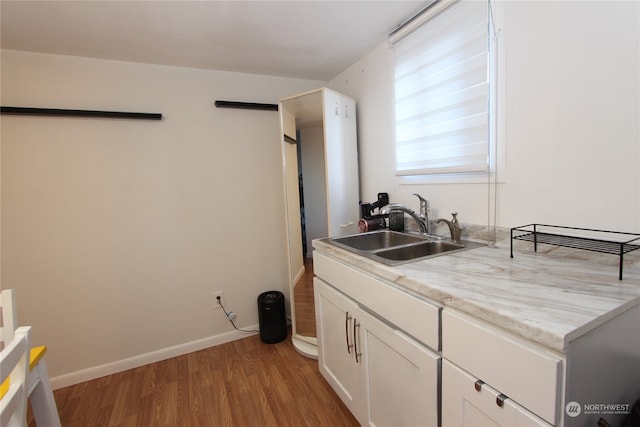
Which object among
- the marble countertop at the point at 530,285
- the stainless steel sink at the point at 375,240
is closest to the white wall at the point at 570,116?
the marble countertop at the point at 530,285

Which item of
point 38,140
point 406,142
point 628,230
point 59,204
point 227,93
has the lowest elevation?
point 628,230

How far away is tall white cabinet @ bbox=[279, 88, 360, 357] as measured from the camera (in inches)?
84.0

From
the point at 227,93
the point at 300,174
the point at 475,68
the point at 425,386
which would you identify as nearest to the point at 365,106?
the point at 300,174

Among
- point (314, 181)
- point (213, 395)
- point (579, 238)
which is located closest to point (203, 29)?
point (314, 181)

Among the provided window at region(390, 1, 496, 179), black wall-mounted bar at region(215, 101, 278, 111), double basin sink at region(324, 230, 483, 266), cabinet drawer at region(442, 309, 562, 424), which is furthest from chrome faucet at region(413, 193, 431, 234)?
black wall-mounted bar at region(215, 101, 278, 111)

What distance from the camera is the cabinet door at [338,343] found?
1.45 m

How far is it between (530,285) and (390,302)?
0.46 meters

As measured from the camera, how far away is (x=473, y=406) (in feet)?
2.78

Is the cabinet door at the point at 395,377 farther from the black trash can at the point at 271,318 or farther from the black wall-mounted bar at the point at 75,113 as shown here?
the black wall-mounted bar at the point at 75,113

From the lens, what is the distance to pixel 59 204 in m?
1.98

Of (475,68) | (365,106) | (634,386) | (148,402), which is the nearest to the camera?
(634,386)

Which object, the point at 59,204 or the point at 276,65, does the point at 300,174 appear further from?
the point at 59,204

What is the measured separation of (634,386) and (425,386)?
573 mm

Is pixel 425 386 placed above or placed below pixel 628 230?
below
